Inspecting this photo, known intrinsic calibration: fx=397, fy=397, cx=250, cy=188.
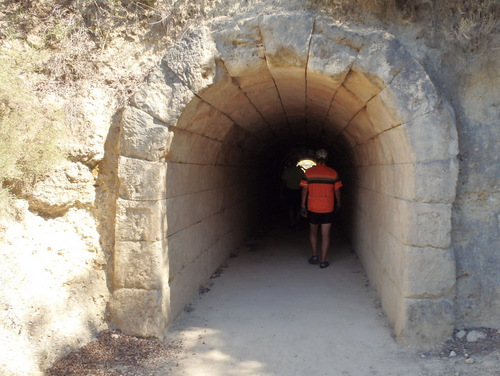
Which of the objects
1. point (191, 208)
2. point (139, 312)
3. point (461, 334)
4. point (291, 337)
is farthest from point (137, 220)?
point (461, 334)

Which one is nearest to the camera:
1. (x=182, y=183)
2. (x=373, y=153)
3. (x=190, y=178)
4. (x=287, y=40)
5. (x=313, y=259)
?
(x=287, y=40)

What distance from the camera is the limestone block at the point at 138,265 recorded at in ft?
12.9

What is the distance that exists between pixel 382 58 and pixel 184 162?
2363 millimetres

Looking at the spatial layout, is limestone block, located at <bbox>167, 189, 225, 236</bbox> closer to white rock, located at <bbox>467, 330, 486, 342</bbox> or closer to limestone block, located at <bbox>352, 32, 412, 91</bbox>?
limestone block, located at <bbox>352, 32, 412, 91</bbox>

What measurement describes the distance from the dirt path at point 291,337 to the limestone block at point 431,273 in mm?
488

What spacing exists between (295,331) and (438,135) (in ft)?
7.81

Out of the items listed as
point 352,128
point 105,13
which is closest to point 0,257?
point 105,13

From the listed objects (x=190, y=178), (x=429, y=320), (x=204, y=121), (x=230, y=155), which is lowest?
(x=429, y=320)

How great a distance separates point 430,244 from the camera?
3637 millimetres

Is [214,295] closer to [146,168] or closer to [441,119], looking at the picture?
[146,168]

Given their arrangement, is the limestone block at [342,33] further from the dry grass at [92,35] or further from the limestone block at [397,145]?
the limestone block at [397,145]

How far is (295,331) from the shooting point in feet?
13.6

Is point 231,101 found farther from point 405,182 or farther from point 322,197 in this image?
point 322,197

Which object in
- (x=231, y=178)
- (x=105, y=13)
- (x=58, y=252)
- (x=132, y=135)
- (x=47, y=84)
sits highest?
(x=105, y=13)
